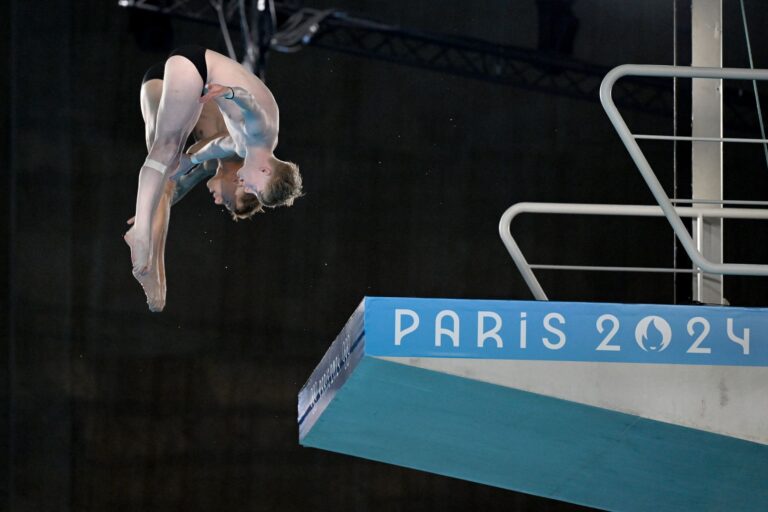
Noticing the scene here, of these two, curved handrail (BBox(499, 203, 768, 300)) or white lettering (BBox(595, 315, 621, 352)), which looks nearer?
white lettering (BBox(595, 315, 621, 352))

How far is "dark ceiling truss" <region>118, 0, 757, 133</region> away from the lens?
19.9 ft

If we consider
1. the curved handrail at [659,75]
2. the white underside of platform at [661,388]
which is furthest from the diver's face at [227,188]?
the white underside of platform at [661,388]

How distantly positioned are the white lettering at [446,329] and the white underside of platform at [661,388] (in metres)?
0.06

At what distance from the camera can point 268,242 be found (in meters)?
6.05

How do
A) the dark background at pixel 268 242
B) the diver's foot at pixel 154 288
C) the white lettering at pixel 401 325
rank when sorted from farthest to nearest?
the dark background at pixel 268 242
the diver's foot at pixel 154 288
the white lettering at pixel 401 325

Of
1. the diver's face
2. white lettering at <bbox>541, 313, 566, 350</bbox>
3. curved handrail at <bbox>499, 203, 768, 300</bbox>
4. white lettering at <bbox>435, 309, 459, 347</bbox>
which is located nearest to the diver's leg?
the diver's face

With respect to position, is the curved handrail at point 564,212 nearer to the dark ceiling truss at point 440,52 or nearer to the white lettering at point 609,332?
the white lettering at point 609,332

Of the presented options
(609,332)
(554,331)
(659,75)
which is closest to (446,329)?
(554,331)

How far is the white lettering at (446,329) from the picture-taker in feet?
6.85

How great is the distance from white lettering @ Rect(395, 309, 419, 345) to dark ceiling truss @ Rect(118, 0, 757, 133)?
424cm

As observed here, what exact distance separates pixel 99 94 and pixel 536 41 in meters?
2.47

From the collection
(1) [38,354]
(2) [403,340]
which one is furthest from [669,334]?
(1) [38,354]

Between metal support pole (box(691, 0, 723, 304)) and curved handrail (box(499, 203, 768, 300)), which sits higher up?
metal support pole (box(691, 0, 723, 304))

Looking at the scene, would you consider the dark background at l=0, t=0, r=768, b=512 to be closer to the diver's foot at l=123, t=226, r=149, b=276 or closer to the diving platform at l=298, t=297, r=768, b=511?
the diver's foot at l=123, t=226, r=149, b=276
